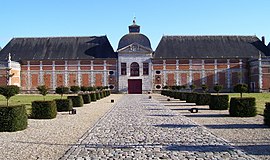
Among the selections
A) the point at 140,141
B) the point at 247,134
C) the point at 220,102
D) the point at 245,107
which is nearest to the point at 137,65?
the point at 220,102

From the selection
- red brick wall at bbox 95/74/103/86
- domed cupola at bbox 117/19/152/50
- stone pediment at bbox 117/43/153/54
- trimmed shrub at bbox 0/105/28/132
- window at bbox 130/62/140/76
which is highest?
domed cupola at bbox 117/19/152/50

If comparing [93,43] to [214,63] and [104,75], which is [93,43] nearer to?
[104,75]

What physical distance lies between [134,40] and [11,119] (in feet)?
125

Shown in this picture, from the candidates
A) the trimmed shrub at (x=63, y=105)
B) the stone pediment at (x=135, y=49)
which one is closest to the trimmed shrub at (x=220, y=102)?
the trimmed shrub at (x=63, y=105)

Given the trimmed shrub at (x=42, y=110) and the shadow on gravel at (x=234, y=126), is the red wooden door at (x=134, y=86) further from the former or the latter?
the shadow on gravel at (x=234, y=126)

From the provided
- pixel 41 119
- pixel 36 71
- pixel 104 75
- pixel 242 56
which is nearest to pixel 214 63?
pixel 242 56

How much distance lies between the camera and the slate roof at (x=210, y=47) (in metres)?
45.2

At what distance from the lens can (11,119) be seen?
9.19 metres

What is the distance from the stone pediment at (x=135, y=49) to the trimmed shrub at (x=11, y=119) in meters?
36.2

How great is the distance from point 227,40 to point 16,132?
4189cm

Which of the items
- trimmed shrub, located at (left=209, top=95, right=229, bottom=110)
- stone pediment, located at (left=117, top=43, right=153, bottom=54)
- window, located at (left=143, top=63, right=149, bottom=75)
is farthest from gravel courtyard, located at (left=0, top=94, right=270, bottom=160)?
stone pediment, located at (left=117, top=43, right=153, bottom=54)

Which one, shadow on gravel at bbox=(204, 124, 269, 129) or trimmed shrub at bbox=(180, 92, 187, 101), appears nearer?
shadow on gravel at bbox=(204, 124, 269, 129)

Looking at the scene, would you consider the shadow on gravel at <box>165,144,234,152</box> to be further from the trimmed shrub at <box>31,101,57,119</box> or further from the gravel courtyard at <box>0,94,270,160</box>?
the trimmed shrub at <box>31,101,57,119</box>

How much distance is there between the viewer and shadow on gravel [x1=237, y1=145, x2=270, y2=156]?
608 centimetres
